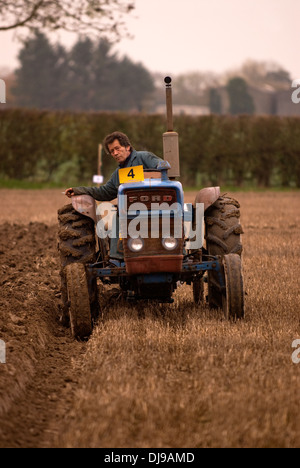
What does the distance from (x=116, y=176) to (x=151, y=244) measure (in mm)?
1053

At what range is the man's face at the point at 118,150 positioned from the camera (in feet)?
20.4

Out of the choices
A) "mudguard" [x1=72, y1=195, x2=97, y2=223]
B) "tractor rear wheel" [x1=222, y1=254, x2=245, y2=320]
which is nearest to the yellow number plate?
"mudguard" [x1=72, y1=195, x2=97, y2=223]

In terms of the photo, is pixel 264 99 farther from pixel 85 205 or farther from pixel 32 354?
pixel 32 354

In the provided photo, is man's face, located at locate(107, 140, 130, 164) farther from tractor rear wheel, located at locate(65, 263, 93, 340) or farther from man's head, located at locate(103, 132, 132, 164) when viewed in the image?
tractor rear wheel, located at locate(65, 263, 93, 340)

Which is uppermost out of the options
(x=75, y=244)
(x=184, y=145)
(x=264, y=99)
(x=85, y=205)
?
(x=264, y=99)

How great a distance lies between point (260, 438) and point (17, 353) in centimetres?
219

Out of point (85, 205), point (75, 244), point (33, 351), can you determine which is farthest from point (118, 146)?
point (33, 351)

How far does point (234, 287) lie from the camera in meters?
5.83

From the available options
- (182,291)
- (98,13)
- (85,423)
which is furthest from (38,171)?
(85,423)

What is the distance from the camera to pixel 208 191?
6.57 m

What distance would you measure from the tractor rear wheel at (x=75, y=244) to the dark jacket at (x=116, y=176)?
22cm

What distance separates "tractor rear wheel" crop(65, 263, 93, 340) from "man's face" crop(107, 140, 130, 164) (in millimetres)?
1132

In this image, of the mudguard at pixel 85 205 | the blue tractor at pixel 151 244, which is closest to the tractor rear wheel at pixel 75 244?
the blue tractor at pixel 151 244
